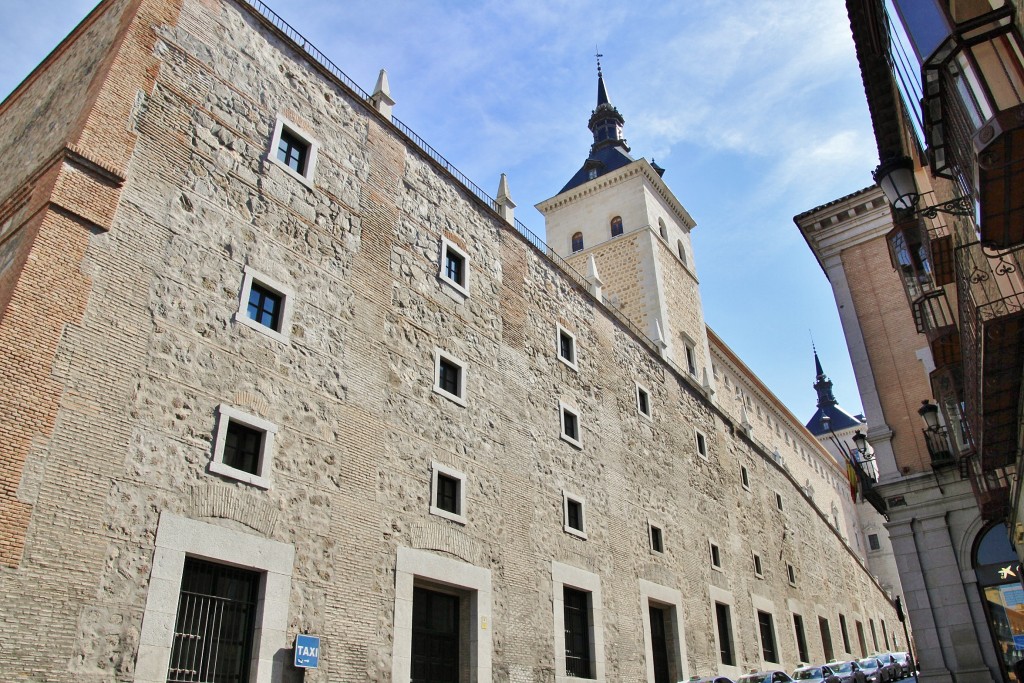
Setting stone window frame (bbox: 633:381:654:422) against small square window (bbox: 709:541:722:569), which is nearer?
stone window frame (bbox: 633:381:654:422)

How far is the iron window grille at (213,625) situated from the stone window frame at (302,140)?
7.29 m

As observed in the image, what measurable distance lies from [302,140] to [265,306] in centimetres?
385

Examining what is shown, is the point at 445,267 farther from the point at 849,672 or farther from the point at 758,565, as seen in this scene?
the point at 758,565

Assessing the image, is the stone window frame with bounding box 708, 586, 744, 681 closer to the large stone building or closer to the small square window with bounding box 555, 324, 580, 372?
the large stone building

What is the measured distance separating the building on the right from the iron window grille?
10106mm

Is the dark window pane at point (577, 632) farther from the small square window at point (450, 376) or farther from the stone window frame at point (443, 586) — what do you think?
the small square window at point (450, 376)

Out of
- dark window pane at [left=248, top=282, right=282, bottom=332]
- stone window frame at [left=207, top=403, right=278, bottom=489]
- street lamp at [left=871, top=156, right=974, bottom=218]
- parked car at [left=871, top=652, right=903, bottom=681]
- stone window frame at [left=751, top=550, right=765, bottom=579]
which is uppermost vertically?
dark window pane at [left=248, top=282, right=282, bottom=332]

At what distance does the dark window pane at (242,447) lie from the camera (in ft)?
37.4

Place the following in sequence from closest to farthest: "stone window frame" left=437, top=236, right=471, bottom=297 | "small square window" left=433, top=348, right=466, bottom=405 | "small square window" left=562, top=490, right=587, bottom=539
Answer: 1. "small square window" left=433, top=348, right=466, bottom=405
2. "stone window frame" left=437, top=236, right=471, bottom=297
3. "small square window" left=562, top=490, right=587, bottom=539

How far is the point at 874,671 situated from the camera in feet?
82.6

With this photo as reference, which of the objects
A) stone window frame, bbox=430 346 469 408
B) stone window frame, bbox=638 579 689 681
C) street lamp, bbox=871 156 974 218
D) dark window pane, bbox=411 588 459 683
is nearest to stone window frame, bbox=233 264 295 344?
stone window frame, bbox=430 346 469 408

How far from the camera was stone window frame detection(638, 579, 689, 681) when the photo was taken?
1961cm

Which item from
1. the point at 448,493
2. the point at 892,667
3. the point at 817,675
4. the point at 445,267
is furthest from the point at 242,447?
the point at 892,667

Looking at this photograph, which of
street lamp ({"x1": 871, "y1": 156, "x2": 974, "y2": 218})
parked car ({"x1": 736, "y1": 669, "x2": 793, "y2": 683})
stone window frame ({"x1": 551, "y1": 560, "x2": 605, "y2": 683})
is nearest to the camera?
street lamp ({"x1": 871, "y1": 156, "x2": 974, "y2": 218})
